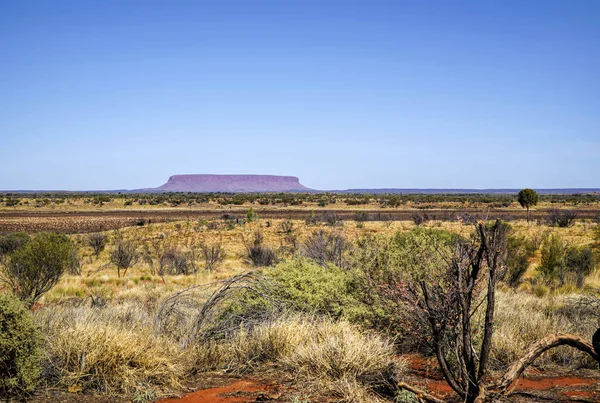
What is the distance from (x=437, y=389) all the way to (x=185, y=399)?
3.41 m

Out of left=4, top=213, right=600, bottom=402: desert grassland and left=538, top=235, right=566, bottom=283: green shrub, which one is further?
left=538, top=235, right=566, bottom=283: green shrub

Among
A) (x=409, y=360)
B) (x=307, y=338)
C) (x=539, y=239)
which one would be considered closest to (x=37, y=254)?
(x=307, y=338)

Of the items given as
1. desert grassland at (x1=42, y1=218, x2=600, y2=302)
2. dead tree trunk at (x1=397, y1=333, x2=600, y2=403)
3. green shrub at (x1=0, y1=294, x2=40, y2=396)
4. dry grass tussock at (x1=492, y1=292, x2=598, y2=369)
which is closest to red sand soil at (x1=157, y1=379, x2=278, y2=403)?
green shrub at (x1=0, y1=294, x2=40, y2=396)

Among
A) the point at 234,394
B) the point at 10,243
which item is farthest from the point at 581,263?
the point at 10,243

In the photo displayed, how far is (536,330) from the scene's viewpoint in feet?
29.8

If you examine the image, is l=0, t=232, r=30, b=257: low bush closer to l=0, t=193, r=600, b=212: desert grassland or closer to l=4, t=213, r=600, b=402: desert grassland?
l=4, t=213, r=600, b=402: desert grassland

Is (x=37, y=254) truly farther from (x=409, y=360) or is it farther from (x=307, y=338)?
(x=409, y=360)

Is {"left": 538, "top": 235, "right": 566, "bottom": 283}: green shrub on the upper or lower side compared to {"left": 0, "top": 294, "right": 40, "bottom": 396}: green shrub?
lower

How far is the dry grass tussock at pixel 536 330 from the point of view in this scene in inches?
324

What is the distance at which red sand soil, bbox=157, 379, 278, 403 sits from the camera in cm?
644

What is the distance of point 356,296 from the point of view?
30.6ft

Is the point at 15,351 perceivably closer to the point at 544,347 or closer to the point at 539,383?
the point at 544,347

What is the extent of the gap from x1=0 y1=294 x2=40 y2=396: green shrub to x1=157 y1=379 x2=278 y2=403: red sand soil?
1767mm

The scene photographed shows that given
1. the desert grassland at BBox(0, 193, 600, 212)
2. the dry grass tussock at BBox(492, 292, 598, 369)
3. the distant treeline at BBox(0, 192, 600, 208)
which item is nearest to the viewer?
the dry grass tussock at BBox(492, 292, 598, 369)
